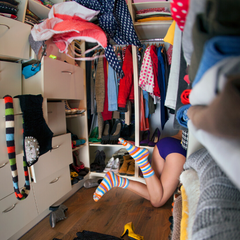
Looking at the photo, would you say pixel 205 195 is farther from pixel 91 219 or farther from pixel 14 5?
pixel 14 5

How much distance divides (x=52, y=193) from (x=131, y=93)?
1297 millimetres

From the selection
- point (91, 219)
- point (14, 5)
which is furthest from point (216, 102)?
point (14, 5)

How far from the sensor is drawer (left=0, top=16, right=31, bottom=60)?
3.91ft

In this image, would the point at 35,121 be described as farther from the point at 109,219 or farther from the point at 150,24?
the point at 150,24

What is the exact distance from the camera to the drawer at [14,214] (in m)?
1.07

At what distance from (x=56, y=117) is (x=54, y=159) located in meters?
0.40

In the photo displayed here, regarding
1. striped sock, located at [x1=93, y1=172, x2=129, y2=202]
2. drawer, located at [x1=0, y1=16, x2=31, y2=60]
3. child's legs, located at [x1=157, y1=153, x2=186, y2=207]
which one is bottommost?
striped sock, located at [x1=93, y1=172, x2=129, y2=202]

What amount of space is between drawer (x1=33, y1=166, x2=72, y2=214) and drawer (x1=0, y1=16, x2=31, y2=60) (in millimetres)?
1072

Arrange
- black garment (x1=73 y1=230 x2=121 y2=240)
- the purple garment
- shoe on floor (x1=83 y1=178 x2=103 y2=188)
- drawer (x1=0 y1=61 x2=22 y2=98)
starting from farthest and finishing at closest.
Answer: shoe on floor (x1=83 y1=178 x2=103 y2=188)
drawer (x1=0 y1=61 x2=22 y2=98)
the purple garment
black garment (x1=73 y1=230 x2=121 y2=240)

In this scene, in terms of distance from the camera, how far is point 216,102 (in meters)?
0.17

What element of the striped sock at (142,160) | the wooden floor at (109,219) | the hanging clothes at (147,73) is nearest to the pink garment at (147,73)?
the hanging clothes at (147,73)

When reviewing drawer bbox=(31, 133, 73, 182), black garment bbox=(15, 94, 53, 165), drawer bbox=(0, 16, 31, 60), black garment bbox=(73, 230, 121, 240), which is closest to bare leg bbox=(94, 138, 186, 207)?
black garment bbox=(73, 230, 121, 240)

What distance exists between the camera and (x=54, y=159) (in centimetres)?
143

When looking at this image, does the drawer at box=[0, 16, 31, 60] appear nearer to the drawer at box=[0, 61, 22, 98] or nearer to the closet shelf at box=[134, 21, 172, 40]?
the drawer at box=[0, 61, 22, 98]
